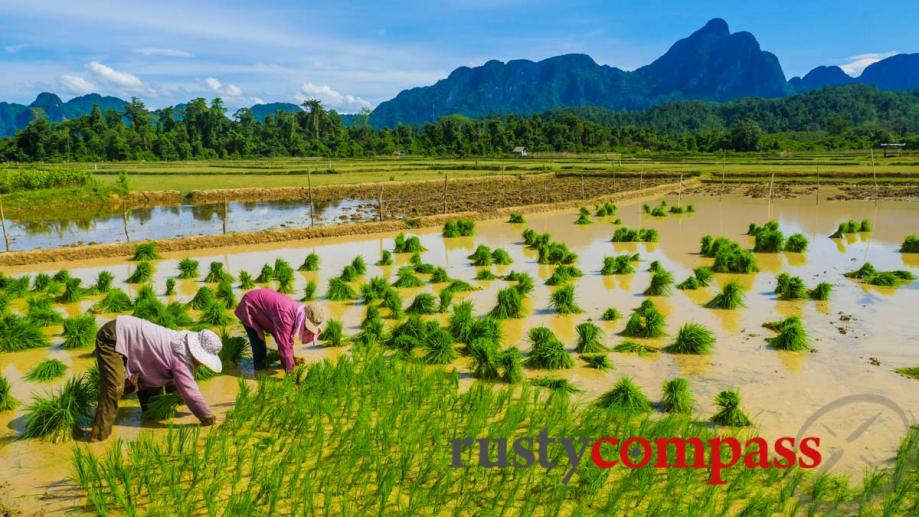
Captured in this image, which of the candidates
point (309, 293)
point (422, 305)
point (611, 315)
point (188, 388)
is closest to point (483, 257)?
point (422, 305)

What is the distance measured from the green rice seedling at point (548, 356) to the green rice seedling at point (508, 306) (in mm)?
1860

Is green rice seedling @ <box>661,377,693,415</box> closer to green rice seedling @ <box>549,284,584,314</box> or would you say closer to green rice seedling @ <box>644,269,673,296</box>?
green rice seedling @ <box>549,284,584,314</box>

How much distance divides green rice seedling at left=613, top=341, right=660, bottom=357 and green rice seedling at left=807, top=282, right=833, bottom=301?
13.7 feet

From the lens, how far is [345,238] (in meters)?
16.9

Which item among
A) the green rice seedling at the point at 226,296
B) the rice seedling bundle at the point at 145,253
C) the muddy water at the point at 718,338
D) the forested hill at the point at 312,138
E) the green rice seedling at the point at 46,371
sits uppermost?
the forested hill at the point at 312,138

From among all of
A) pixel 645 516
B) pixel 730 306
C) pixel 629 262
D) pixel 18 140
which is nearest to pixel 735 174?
pixel 629 262

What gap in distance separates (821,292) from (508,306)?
5.21 m

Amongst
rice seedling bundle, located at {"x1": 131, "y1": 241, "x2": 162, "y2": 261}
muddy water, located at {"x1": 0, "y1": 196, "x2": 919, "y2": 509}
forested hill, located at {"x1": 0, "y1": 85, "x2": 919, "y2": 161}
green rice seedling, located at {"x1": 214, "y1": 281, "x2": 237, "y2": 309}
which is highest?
forested hill, located at {"x1": 0, "y1": 85, "x2": 919, "y2": 161}

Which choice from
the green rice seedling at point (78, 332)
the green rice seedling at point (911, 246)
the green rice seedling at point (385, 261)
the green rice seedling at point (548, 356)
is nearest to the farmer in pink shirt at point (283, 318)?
the green rice seedling at point (548, 356)

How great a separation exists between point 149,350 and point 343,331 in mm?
3544

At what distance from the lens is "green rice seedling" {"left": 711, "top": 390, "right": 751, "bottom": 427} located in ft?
17.1

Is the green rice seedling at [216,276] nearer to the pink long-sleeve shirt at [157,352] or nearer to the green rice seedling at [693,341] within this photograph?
the pink long-sleeve shirt at [157,352]

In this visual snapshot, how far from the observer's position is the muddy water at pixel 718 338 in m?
5.10

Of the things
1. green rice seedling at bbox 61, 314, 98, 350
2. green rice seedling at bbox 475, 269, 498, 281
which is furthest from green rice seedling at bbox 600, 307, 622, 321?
green rice seedling at bbox 61, 314, 98, 350
